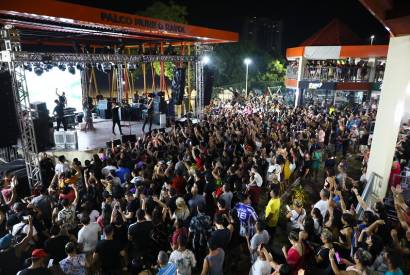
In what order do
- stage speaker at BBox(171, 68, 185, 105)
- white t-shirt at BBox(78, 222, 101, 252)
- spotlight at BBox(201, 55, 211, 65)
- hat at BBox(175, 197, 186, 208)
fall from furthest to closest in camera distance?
spotlight at BBox(201, 55, 211, 65)
stage speaker at BBox(171, 68, 185, 105)
hat at BBox(175, 197, 186, 208)
white t-shirt at BBox(78, 222, 101, 252)

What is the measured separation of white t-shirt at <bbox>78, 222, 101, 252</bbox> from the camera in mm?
4465

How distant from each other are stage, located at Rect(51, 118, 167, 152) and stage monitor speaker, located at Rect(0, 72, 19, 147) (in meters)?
3.63

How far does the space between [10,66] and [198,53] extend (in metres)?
9.94

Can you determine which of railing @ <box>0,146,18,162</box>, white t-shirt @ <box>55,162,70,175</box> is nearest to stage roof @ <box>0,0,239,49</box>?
white t-shirt @ <box>55,162,70,175</box>

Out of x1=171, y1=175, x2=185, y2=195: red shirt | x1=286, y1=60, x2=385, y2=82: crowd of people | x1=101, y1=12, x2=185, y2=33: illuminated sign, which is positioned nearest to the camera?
x1=171, y1=175, x2=185, y2=195: red shirt

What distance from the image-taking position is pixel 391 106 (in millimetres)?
7332

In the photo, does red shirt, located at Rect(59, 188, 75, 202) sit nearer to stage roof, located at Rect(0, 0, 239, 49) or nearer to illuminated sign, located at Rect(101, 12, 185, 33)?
stage roof, located at Rect(0, 0, 239, 49)

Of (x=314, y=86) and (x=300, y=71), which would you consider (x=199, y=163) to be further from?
(x=300, y=71)

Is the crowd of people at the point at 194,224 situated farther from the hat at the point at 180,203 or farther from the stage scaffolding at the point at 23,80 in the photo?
the stage scaffolding at the point at 23,80

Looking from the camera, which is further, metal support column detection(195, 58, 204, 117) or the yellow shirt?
metal support column detection(195, 58, 204, 117)

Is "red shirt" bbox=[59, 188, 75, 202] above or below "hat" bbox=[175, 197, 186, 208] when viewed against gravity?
below

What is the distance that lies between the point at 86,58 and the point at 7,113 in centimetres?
425

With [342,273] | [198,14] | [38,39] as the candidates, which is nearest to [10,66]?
[342,273]

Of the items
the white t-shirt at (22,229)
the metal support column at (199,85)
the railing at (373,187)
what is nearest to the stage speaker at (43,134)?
the metal support column at (199,85)
